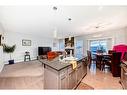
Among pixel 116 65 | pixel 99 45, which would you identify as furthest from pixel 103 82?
pixel 99 45

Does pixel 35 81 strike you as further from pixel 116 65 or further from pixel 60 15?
pixel 116 65

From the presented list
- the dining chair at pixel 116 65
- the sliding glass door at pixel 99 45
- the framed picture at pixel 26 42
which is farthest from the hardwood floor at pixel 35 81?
the framed picture at pixel 26 42

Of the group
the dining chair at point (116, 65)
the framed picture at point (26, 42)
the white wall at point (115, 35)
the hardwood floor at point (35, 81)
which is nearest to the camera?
the hardwood floor at point (35, 81)

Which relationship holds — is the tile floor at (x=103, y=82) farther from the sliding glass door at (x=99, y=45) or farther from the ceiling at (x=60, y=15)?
the sliding glass door at (x=99, y=45)

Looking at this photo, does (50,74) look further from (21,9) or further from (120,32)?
(120,32)

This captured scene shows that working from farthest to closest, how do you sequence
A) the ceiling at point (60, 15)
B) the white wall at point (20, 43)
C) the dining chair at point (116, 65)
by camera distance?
the white wall at point (20, 43) → the dining chair at point (116, 65) → the ceiling at point (60, 15)

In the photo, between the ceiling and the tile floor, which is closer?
the tile floor

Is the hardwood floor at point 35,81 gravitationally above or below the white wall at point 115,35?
below

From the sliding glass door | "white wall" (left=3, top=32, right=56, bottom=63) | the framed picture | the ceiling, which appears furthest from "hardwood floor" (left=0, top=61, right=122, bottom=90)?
the framed picture

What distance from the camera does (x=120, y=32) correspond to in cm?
721

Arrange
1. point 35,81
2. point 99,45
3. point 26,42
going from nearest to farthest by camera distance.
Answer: point 35,81 < point 99,45 < point 26,42

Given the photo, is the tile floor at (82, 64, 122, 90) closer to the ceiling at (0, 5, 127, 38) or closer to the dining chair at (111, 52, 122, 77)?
the dining chair at (111, 52, 122, 77)
